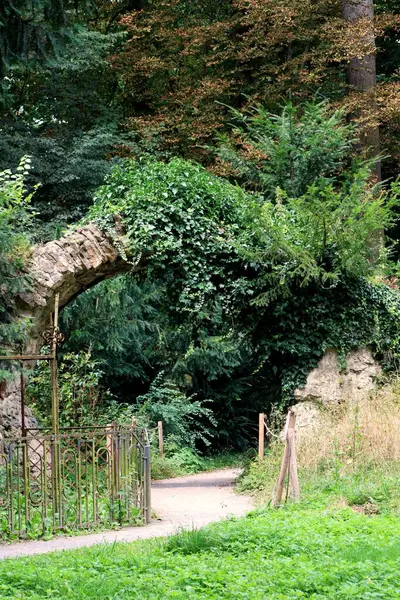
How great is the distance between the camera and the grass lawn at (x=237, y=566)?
560 centimetres

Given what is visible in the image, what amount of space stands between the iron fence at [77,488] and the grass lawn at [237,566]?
1413 mm

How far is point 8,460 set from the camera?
858 centimetres

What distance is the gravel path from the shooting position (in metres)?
8.14

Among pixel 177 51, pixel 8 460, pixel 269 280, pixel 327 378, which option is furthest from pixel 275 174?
pixel 8 460

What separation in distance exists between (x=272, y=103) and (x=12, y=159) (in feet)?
22.8

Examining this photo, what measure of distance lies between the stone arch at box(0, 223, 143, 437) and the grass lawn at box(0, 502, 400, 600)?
4.82m

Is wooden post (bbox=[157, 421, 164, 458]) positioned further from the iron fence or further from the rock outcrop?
the iron fence

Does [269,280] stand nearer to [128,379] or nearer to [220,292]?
[220,292]

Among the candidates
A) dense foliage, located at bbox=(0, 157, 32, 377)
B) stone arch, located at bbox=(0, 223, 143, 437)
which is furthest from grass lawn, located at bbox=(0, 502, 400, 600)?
stone arch, located at bbox=(0, 223, 143, 437)

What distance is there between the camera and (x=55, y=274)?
12383 mm

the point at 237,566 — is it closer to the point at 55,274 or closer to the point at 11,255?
the point at 11,255

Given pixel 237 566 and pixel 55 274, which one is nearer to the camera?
pixel 237 566

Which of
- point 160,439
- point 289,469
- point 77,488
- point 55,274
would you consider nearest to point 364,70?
point 160,439

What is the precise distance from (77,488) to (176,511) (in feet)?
6.60
